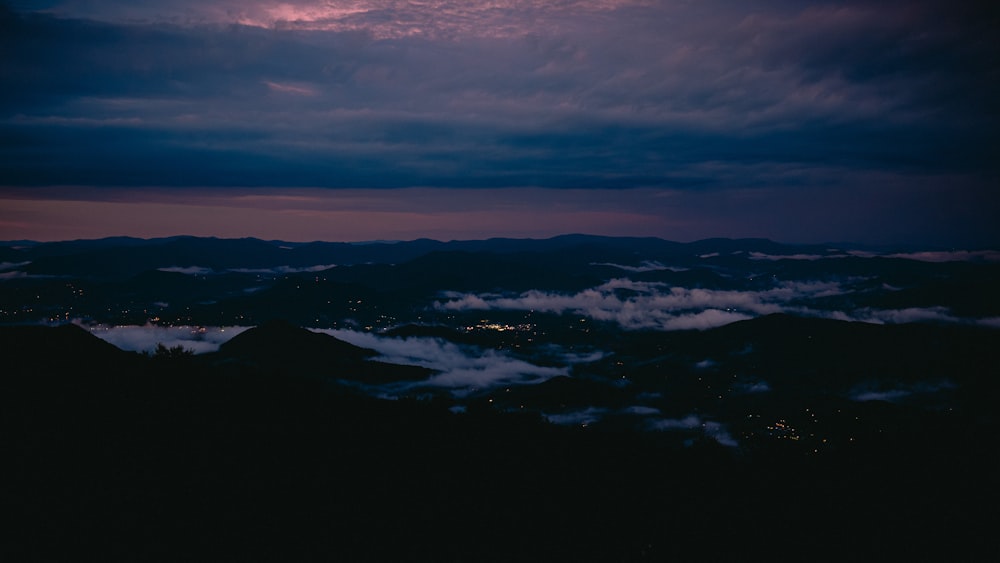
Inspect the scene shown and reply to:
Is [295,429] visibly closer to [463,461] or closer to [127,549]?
[463,461]

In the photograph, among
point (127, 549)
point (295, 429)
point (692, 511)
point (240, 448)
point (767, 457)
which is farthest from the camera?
point (767, 457)

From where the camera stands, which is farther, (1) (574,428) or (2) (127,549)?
(1) (574,428)

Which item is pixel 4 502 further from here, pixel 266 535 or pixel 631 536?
pixel 631 536

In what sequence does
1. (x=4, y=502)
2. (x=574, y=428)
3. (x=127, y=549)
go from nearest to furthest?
(x=127, y=549)
(x=4, y=502)
(x=574, y=428)

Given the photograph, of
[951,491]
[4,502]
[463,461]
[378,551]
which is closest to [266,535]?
[378,551]

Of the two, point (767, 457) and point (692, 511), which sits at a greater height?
point (692, 511)

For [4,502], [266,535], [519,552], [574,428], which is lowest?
[574,428]
